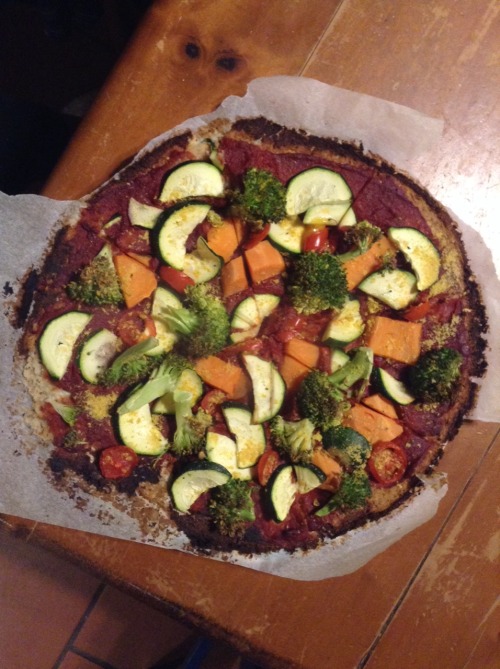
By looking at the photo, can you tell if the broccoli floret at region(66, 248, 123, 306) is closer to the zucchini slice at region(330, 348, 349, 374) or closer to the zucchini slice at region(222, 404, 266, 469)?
the zucchini slice at region(222, 404, 266, 469)

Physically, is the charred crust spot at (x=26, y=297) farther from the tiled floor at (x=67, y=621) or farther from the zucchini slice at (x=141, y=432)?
the tiled floor at (x=67, y=621)

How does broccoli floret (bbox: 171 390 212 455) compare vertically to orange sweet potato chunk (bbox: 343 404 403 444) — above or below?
below

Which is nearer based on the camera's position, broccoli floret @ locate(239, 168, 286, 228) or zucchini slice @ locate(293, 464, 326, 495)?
broccoli floret @ locate(239, 168, 286, 228)

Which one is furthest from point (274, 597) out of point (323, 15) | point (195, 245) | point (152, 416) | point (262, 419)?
point (323, 15)

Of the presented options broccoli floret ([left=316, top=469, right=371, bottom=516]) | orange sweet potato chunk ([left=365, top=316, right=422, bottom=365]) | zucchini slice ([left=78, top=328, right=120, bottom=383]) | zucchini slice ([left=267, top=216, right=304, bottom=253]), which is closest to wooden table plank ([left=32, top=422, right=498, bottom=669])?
broccoli floret ([left=316, top=469, right=371, bottom=516])

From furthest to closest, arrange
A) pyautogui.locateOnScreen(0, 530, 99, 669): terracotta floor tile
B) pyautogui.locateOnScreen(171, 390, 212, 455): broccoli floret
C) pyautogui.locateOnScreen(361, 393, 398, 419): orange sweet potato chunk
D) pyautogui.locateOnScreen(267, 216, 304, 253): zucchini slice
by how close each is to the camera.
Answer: pyautogui.locateOnScreen(0, 530, 99, 669): terracotta floor tile
pyautogui.locateOnScreen(361, 393, 398, 419): orange sweet potato chunk
pyautogui.locateOnScreen(267, 216, 304, 253): zucchini slice
pyautogui.locateOnScreen(171, 390, 212, 455): broccoli floret

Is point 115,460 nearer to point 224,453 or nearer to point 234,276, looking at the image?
point 224,453

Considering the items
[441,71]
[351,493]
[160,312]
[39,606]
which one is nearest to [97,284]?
[160,312]

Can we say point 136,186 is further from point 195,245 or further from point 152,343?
point 152,343
